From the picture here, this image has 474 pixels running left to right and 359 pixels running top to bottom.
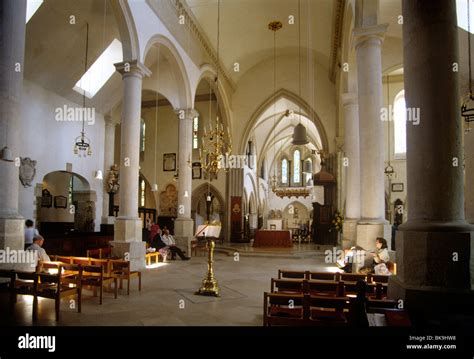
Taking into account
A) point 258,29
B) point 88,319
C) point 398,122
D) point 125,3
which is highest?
point 258,29

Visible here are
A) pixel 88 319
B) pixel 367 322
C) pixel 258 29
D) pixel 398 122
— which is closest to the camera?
pixel 367 322

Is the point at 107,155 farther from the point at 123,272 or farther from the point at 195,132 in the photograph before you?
the point at 123,272

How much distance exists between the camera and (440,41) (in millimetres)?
3525

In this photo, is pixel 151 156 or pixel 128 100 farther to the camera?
pixel 151 156

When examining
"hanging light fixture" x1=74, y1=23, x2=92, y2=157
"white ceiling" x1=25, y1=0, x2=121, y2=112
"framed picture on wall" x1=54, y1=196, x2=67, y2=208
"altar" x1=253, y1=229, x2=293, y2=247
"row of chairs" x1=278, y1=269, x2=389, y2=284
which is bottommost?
"altar" x1=253, y1=229, x2=293, y2=247

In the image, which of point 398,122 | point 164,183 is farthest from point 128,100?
point 398,122

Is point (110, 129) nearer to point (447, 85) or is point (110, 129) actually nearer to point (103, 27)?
point (103, 27)

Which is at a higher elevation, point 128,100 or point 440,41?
point 128,100

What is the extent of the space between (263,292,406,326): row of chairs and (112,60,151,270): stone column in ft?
19.1

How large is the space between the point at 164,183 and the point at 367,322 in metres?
17.6

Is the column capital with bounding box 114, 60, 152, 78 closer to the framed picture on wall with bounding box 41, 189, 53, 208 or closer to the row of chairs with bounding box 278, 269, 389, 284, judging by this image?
the row of chairs with bounding box 278, 269, 389, 284

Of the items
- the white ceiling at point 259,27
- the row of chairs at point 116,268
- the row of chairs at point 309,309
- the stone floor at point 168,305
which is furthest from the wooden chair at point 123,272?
the white ceiling at point 259,27

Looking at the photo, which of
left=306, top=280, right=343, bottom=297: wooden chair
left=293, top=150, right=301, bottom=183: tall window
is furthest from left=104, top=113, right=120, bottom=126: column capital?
left=293, top=150, right=301, bottom=183: tall window

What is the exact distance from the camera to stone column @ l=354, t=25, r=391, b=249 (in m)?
7.24
